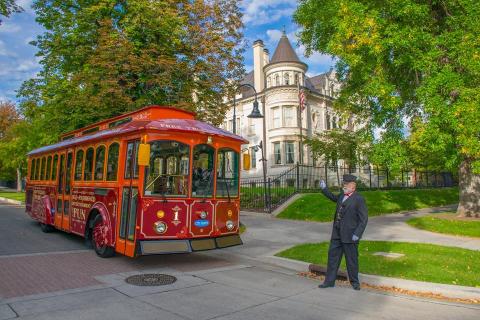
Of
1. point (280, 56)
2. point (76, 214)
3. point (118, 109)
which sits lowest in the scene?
point (76, 214)

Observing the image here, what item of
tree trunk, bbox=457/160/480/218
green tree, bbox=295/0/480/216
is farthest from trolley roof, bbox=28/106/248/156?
tree trunk, bbox=457/160/480/218

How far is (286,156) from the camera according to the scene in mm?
38750

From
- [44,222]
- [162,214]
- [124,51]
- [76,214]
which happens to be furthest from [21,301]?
[124,51]

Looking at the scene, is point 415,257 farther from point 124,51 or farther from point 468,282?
point 124,51

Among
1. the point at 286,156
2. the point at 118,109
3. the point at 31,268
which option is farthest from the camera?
the point at 286,156

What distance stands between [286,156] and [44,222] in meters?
28.0

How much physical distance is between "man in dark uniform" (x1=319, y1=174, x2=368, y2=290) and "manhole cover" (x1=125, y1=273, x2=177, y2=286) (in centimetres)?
282

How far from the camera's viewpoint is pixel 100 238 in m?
9.39

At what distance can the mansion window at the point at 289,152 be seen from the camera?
38.8m

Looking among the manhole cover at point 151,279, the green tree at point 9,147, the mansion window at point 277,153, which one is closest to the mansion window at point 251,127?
the mansion window at point 277,153

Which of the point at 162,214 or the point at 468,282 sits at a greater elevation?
the point at 162,214

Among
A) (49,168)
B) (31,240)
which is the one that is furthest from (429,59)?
(31,240)

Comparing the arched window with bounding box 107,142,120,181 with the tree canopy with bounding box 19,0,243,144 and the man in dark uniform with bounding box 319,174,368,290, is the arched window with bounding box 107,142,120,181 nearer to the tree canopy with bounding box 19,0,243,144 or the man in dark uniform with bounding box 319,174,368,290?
the man in dark uniform with bounding box 319,174,368,290

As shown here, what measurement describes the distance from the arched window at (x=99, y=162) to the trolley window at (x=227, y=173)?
294 centimetres
